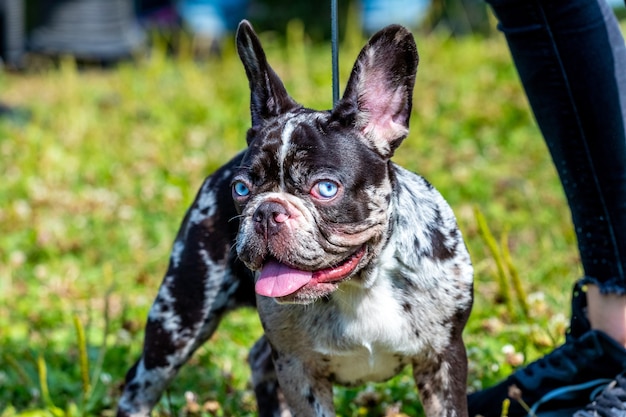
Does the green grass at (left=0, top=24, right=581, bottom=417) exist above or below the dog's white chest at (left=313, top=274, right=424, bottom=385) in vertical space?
below

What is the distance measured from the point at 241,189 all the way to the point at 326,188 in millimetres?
266

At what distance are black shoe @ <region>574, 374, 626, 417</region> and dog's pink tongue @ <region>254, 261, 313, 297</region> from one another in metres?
1.19

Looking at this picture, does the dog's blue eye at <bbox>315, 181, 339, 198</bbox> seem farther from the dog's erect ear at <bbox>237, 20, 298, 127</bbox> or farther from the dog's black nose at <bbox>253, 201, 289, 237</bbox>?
the dog's erect ear at <bbox>237, 20, 298, 127</bbox>

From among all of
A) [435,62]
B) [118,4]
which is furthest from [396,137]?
[118,4]

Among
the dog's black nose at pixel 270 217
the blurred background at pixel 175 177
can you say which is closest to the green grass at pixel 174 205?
the blurred background at pixel 175 177

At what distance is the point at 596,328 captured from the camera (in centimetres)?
352

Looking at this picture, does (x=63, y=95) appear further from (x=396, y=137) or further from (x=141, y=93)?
(x=396, y=137)

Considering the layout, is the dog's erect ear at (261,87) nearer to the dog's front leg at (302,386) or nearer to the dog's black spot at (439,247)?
the dog's black spot at (439,247)

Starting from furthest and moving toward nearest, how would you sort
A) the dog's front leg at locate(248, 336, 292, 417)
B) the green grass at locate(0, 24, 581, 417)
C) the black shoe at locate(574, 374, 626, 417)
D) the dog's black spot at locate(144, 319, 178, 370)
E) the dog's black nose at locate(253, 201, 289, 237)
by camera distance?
the green grass at locate(0, 24, 581, 417)
the dog's front leg at locate(248, 336, 292, 417)
the dog's black spot at locate(144, 319, 178, 370)
the black shoe at locate(574, 374, 626, 417)
the dog's black nose at locate(253, 201, 289, 237)

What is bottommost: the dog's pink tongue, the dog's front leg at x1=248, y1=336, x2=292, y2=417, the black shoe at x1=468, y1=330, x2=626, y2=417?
the dog's front leg at x1=248, y1=336, x2=292, y2=417

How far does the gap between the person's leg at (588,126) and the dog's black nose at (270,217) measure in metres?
1.20

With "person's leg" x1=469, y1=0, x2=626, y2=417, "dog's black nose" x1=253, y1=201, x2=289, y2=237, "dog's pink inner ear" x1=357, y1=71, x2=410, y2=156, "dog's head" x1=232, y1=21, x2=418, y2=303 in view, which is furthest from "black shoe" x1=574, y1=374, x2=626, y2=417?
"dog's black nose" x1=253, y1=201, x2=289, y2=237

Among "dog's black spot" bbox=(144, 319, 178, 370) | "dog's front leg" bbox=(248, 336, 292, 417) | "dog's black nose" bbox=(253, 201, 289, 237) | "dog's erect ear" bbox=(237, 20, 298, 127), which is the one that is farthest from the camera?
"dog's front leg" bbox=(248, 336, 292, 417)

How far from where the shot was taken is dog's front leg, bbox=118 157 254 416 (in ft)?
11.0
